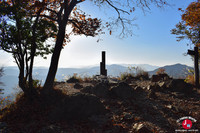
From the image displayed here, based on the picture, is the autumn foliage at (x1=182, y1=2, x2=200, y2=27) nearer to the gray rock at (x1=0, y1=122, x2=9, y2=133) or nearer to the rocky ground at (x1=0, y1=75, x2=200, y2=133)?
the rocky ground at (x1=0, y1=75, x2=200, y2=133)

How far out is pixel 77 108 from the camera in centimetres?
430

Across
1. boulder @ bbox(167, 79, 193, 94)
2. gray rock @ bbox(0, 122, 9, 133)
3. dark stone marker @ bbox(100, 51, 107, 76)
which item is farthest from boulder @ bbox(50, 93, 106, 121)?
dark stone marker @ bbox(100, 51, 107, 76)

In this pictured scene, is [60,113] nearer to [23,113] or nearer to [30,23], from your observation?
[23,113]

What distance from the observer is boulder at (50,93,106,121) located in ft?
13.8

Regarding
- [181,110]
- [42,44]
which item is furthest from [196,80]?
[42,44]

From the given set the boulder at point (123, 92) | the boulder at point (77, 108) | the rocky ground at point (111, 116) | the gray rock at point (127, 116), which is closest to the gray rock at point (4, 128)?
the rocky ground at point (111, 116)

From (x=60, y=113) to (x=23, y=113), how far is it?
137cm

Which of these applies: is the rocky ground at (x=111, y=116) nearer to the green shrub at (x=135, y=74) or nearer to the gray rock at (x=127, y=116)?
the gray rock at (x=127, y=116)

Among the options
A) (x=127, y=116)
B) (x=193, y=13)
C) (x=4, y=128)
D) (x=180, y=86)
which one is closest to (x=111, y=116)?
(x=127, y=116)

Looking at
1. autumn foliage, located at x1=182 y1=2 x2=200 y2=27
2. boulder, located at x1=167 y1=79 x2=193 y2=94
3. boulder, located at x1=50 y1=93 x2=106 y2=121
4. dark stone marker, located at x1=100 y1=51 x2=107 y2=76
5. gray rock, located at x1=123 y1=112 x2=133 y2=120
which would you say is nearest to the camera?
gray rock, located at x1=123 y1=112 x2=133 y2=120

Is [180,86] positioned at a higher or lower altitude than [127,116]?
higher

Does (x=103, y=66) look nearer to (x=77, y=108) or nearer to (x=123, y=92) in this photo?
(x=123, y=92)

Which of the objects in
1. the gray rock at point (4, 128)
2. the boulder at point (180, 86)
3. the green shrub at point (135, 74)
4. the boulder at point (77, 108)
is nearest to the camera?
the gray rock at point (4, 128)

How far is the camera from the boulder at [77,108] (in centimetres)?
422
